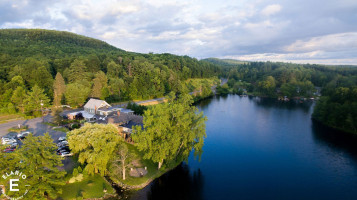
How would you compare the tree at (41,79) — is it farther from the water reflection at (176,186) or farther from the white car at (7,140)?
the water reflection at (176,186)

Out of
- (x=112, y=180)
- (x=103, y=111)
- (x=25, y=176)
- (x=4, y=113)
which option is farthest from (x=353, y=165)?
(x=4, y=113)

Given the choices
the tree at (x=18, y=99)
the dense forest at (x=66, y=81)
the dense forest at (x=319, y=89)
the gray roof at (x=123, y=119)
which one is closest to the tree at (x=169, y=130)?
the gray roof at (x=123, y=119)

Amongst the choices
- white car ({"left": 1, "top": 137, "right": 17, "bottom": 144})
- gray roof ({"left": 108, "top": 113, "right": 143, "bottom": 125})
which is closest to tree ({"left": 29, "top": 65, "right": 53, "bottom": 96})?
white car ({"left": 1, "top": 137, "right": 17, "bottom": 144})

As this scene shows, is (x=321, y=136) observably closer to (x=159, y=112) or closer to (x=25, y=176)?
(x=159, y=112)

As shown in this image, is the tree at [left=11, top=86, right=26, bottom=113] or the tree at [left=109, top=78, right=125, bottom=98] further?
the tree at [left=109, top=78, right=125, bottom=98]

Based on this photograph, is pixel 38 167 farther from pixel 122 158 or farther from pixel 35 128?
pixel 35 128

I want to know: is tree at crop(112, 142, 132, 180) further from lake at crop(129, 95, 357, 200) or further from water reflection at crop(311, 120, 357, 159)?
water reflection at crop(311, 120, 357, 159)

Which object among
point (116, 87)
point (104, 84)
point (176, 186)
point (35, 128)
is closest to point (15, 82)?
point (104, 84)
